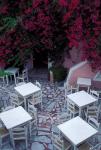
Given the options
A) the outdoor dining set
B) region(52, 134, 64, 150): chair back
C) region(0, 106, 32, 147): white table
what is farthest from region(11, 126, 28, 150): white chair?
region(52, 134, 64, 150): chair back

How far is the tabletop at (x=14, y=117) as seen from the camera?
9102 mm

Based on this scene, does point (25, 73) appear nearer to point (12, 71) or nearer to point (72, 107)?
point (12, 71)

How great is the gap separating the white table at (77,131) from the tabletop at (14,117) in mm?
1479

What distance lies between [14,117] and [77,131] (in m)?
2.52

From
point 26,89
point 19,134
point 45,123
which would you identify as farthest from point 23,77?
point 19,134

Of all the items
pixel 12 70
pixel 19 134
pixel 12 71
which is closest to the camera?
pixel 19 134

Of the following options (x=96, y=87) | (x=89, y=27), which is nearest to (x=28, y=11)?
(x=89, y=27)

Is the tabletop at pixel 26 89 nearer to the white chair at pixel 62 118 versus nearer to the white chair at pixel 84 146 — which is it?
the white chair at pixel 62 118

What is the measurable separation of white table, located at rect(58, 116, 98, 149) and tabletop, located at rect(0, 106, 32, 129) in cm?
148

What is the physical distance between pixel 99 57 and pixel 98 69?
0.68 metres

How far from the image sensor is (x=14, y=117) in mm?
9484

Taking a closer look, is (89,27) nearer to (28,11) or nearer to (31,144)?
(28,11)

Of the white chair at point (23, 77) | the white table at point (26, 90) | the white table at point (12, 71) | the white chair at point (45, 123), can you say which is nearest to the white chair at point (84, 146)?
the white chair at point (45, 123)

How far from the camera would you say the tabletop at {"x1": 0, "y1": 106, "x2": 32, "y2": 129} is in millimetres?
9102
